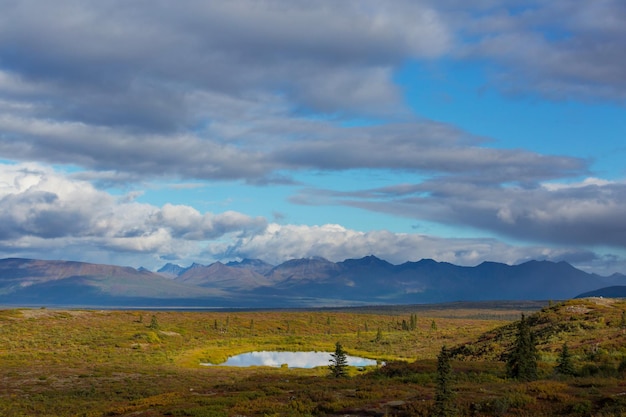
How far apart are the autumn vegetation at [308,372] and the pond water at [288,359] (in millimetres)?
3021

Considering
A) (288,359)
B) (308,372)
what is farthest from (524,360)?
(288,359)

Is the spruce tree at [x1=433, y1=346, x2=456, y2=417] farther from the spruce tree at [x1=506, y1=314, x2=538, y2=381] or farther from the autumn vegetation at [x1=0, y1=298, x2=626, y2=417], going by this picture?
the spruce tree at [x1=506, y1=314, x2=538, y2=381]

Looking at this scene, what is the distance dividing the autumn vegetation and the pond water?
3.02 m

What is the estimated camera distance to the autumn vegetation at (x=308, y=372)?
2567 centimetres

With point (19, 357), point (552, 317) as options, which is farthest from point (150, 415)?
point (19, 357)

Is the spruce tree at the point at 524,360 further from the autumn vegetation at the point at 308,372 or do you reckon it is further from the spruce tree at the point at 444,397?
the spruce tree at the point at 444,397

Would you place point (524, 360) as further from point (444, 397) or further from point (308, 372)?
point (308, 372)

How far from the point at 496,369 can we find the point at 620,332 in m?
18.2

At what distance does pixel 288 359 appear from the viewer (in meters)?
94.0

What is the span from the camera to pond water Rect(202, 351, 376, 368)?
283 feet

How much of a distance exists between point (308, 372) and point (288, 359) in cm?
2276

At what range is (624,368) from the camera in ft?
114

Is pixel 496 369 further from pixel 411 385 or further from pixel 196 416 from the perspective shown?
pixel 196 416

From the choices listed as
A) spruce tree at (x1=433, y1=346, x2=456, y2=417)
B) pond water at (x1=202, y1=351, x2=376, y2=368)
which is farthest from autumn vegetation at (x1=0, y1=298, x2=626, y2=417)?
pond water at (x1=202, y1=351, x2=376, y2=368)
